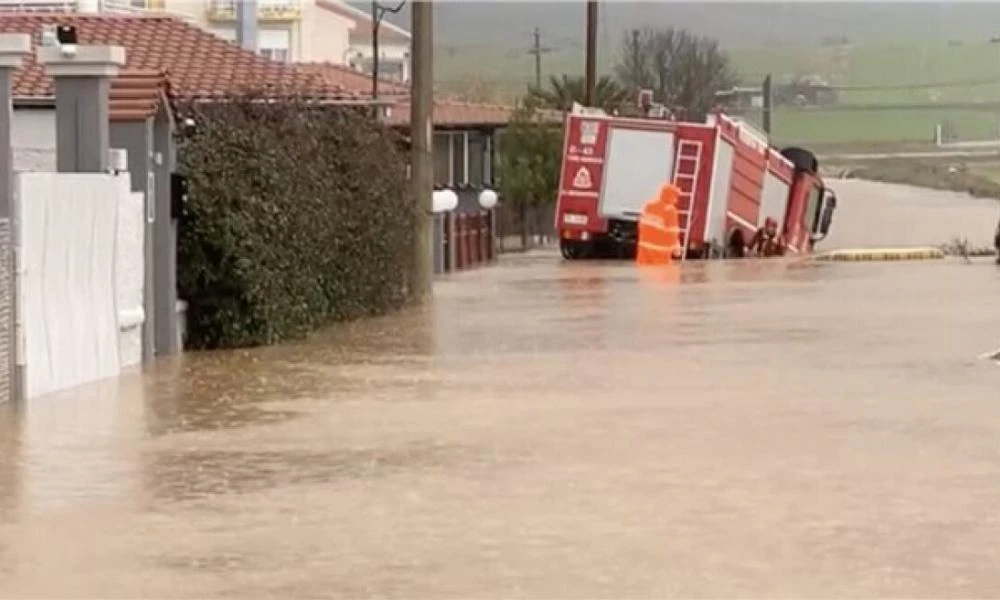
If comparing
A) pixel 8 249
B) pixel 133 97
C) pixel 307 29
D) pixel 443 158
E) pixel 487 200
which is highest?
pixel 307 29

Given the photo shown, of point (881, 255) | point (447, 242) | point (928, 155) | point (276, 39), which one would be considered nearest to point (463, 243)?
point (447, 242)

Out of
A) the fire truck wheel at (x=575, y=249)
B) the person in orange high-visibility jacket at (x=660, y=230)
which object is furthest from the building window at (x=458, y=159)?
the person in orange high-visibility jacket at (x=660, y=230)

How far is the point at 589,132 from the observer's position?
48.8m

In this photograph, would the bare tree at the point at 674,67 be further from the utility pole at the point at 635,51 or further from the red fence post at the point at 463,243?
the red fence post at the point at 463,243

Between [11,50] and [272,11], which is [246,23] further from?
[11,50]

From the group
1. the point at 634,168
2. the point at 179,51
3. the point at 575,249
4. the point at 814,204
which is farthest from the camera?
the point at 814,204

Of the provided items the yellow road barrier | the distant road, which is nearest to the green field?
the distant road

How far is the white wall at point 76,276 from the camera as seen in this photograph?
64.8ft

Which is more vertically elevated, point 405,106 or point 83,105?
point 405,106

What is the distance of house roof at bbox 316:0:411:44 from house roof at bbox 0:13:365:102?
185ft

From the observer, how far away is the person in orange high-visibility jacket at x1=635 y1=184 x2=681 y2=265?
153ft

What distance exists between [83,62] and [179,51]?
11.4m

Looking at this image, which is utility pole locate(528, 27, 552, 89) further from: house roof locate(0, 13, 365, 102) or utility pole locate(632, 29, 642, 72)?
house roof locate(0, 13, 365, 102)

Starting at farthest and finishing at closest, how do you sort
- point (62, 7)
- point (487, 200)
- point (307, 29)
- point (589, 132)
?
point (307, 29)
point (487, 200)
point (589, 132)
point (62, 7)
